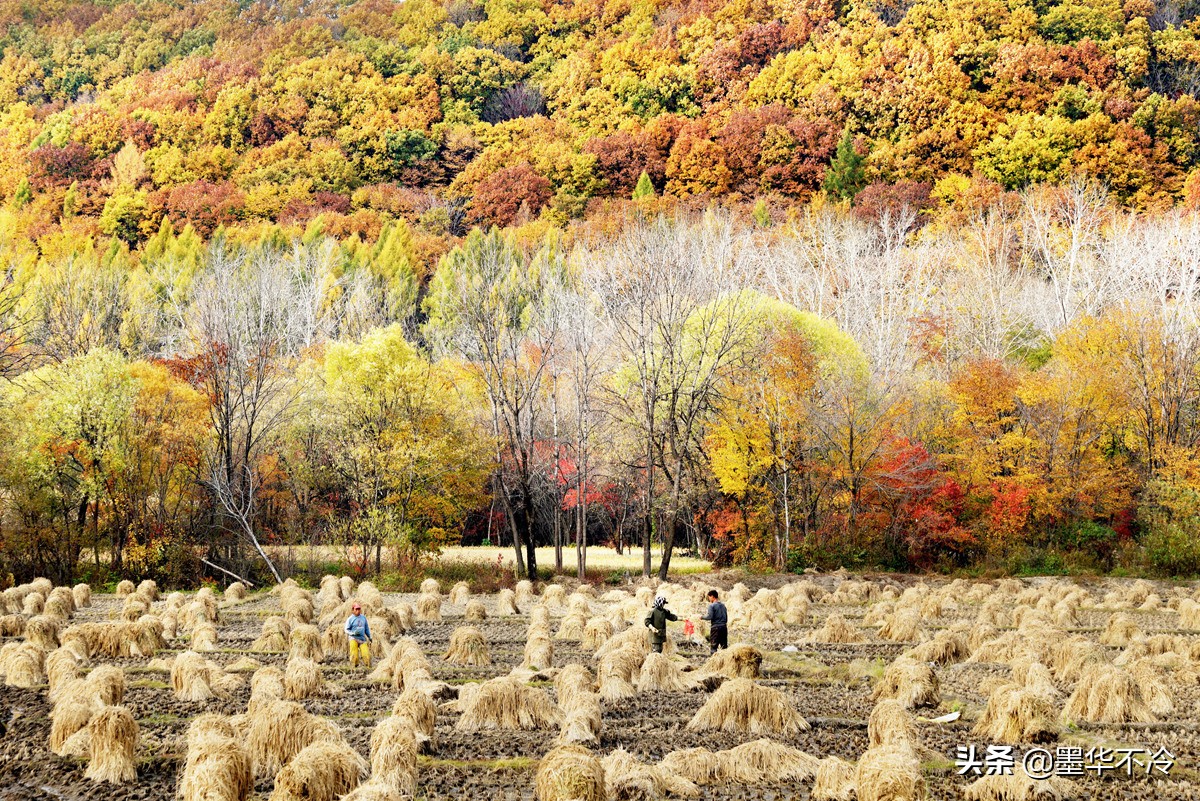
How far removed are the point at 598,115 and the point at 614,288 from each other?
194 feet

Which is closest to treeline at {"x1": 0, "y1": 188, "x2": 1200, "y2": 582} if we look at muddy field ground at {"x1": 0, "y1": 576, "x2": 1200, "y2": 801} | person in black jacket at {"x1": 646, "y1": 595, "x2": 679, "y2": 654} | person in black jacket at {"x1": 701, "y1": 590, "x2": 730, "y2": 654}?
muddy field ground at {"x1": 0, "y1": 576, "x2": 1200, "y2": 801}

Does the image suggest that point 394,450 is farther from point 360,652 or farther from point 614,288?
point 360,652

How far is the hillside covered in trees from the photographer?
34.8 meters

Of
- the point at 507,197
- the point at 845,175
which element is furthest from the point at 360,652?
the point at 507,197

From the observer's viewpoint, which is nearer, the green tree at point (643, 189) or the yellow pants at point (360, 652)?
the yellow pants at point (360, 652)

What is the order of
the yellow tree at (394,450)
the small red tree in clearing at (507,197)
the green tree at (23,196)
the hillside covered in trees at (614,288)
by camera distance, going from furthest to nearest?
the green tree at (23,196) → the small red tree in clearing at (507,197) → the hillside covered in trees at (614,288) → the yellow tree at (394,450)

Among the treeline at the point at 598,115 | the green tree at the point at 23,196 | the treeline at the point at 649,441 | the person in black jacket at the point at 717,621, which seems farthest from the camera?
the green tree at the point at 23,196

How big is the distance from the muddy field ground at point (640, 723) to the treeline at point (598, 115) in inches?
2070

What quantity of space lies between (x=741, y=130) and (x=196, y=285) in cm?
4159

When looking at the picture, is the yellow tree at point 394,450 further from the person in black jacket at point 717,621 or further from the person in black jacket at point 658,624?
the person in black jacket at point 658,624

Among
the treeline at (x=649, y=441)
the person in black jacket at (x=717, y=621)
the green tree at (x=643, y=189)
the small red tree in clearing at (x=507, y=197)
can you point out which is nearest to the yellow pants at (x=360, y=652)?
the person in black jacket at (x=717, y=621)

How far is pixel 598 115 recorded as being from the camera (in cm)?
9400

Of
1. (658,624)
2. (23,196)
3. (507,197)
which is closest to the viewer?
(658,624)

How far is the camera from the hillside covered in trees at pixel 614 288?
34.8 metres
